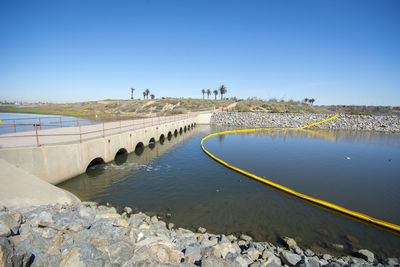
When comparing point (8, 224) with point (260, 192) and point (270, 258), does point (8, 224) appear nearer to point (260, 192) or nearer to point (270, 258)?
point (270, 258)

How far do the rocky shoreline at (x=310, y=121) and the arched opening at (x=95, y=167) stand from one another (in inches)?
1344

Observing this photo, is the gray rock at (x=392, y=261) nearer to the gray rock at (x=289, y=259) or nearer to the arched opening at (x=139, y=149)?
the gray rock at (x=289, y=259)

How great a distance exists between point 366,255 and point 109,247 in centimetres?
734

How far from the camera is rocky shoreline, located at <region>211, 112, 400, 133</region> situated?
39.6 meters

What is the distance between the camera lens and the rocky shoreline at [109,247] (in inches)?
146

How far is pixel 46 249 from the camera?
387 cm

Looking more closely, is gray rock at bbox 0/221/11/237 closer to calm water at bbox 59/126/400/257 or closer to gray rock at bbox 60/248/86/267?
gray rock at bbox 60/248/86/267

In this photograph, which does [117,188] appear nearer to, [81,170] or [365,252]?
[81,170]

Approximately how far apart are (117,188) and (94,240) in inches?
245

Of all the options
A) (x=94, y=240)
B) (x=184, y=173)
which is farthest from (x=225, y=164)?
(x=94, y=240)

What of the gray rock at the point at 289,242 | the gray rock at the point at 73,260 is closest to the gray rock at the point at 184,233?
the gray rock at the point at 289,242

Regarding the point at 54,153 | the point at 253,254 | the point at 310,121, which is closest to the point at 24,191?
the point at 54,153

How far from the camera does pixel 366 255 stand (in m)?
5.73

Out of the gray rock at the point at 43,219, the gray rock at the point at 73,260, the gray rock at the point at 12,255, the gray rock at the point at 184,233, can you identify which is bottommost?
the gray rock at the point at 184,233
